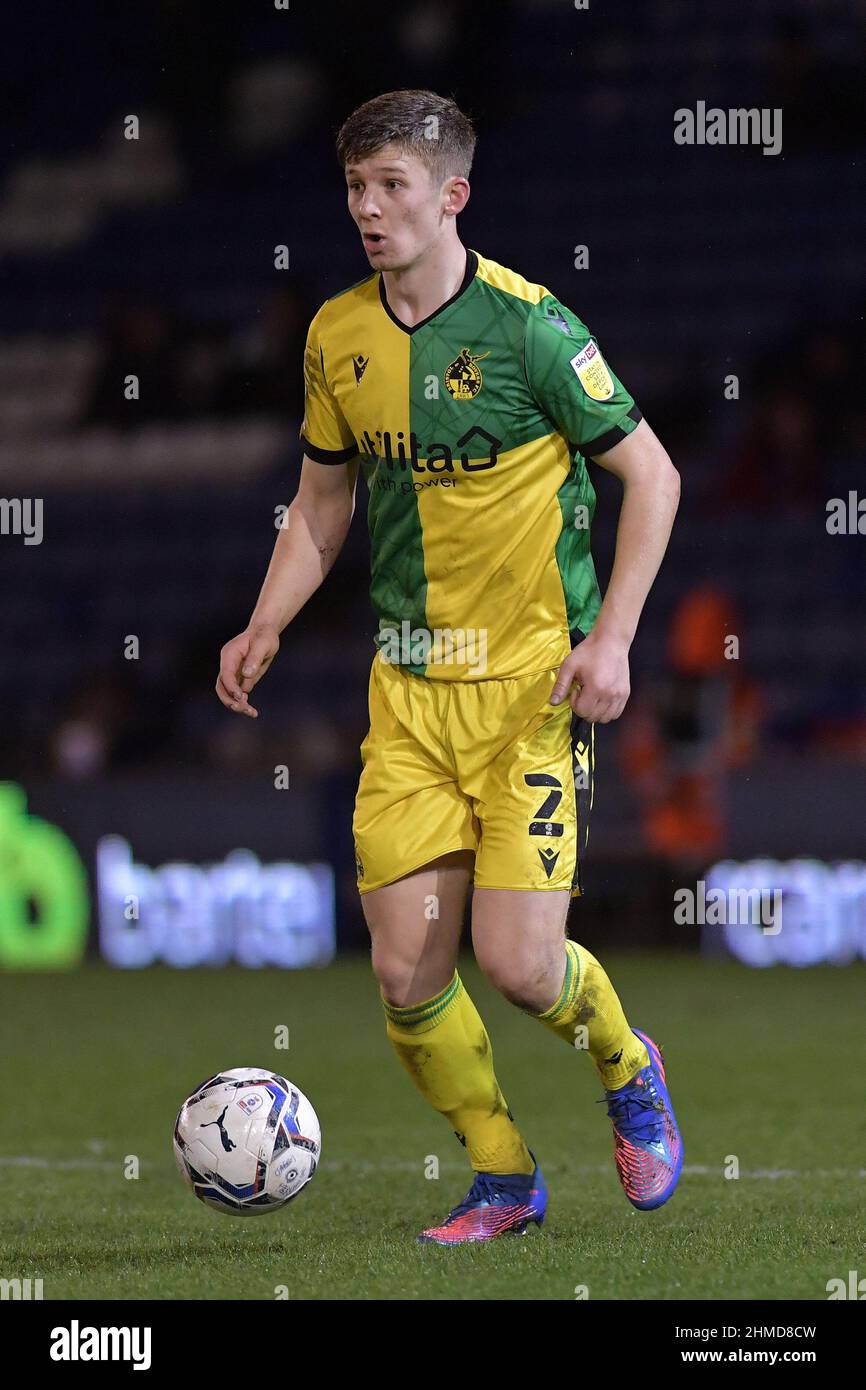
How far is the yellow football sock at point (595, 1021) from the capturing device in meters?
4.12

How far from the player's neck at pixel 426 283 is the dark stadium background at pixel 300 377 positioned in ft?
20.9

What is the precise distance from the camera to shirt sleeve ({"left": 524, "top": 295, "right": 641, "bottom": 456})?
402 cm

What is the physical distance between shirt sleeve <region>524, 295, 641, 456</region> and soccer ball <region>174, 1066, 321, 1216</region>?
1.51 m

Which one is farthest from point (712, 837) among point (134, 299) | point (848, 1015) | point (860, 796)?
point (134, 299)

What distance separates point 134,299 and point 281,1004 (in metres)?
8.23

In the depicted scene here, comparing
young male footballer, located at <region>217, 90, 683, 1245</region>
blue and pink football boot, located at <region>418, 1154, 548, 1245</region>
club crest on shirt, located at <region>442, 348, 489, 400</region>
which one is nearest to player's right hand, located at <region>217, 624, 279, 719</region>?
young male footballer, located at <region>217, 90, 683, 1245</region>

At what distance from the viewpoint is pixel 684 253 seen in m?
14.8

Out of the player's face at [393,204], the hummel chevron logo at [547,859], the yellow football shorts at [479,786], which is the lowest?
the hummel chevron logo at [547,859]

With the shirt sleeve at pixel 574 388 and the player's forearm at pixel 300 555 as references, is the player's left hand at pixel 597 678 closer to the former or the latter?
the shirt sleeve at pixel 574 388

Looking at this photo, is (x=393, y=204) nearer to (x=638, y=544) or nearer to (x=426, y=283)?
(x=426, y=283)

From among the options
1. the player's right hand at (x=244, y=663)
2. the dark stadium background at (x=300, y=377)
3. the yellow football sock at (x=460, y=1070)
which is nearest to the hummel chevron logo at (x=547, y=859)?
the yellow football sock at (x=460, y=1070)

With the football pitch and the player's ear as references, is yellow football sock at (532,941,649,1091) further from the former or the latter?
the player's ear

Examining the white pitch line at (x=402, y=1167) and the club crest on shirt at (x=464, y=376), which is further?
the white pitch line at (x=402, y=1167)

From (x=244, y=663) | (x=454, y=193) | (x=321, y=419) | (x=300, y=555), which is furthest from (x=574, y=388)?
(x=244, y=663)
